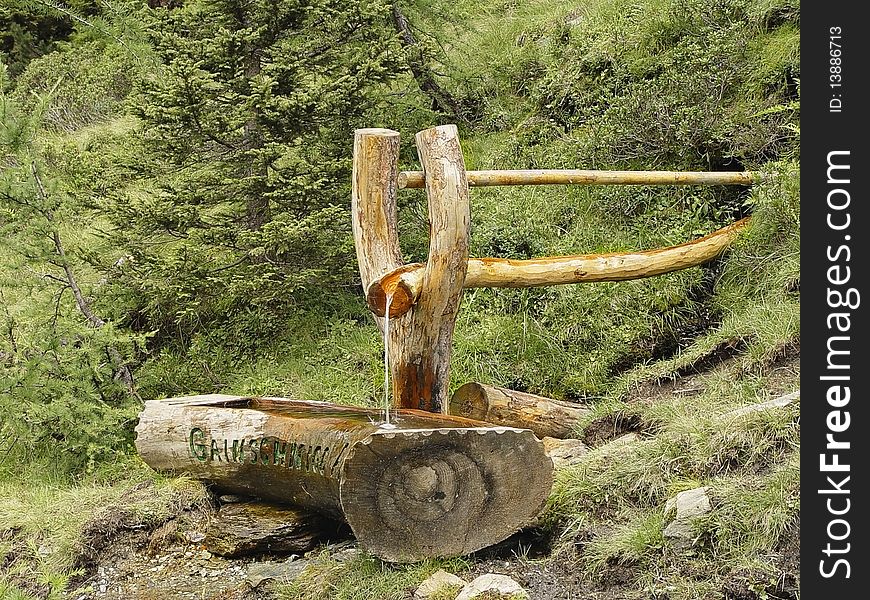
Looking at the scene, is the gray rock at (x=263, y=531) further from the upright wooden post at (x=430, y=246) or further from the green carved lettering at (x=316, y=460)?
the upright wooden post at (x=430, y=246)

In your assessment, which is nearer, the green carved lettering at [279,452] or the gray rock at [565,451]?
the green carved lettering at [279,452]

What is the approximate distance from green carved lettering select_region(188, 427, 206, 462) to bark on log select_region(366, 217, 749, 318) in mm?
1228

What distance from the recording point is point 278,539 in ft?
15.1

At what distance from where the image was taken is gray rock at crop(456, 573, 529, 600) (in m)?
3.56

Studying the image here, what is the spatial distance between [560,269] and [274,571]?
8.50 ft

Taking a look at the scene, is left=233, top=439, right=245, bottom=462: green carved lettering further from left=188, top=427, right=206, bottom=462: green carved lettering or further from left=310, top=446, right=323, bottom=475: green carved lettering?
left=310, top=446, right=323, bottom=475: green carved lettering

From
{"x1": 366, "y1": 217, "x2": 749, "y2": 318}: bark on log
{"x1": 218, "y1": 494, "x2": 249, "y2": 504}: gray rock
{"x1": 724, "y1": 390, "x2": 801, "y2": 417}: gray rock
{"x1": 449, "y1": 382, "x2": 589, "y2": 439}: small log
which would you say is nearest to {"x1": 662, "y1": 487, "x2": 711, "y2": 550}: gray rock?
{"x1": 724, "y1": 390, "x2": 801, "y2": 417}: gray rock

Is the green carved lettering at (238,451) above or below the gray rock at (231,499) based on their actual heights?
above

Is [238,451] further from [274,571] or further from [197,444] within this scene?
[274,571]

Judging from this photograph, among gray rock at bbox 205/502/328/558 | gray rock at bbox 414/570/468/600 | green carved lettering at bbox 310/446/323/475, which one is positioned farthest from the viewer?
gray rock at bbox 205/502/328/558

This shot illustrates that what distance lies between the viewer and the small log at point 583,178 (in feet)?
17.8

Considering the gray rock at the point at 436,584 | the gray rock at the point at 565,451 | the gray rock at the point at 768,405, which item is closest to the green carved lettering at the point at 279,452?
the gray rock at the point at 436,584

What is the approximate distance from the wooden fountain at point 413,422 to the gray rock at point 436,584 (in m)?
0.15
